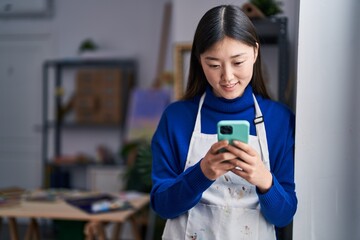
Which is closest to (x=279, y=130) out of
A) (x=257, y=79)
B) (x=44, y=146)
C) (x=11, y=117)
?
(x=257, y=79)

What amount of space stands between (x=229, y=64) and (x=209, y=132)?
0.57 ft

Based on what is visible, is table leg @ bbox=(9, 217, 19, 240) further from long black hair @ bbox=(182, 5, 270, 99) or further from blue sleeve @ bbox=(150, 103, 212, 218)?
long black hair @ bbox=(182, 5, 270, 99)

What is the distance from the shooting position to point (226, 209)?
896 mm

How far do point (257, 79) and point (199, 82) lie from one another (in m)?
0.12

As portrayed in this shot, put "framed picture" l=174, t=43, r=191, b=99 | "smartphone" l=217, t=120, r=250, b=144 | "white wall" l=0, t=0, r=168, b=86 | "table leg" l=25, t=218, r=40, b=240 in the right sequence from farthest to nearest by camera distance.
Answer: "white wall" l=0, t=0, r=168, b=86 → "table leg" l=25, t=218, r=40, b=240 → "framed picture" l=174, t=43, r=191, b=99 → "smartphone" l=217, t=120, r=250, b=144

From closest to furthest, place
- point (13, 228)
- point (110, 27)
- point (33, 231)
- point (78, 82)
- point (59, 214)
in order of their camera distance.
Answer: point (59, 214), point (13, 228), point (33, 231), point (78, 82), point (110, 27)

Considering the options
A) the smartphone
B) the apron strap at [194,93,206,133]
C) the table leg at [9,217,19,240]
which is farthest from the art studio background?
the smartphone

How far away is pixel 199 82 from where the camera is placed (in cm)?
94

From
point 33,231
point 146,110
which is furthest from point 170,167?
point 146,110

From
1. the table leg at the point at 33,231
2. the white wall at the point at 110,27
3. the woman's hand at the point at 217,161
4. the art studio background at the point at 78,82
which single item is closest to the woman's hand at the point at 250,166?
the woman's hand at the point at 217,161

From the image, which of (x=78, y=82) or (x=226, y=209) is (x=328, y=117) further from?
(x=78, y=82)

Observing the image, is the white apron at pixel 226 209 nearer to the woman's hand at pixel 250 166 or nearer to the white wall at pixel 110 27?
the woman's hand at pixel 250 166

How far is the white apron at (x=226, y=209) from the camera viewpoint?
35.1 inches

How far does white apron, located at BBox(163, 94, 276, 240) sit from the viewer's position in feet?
2.92
